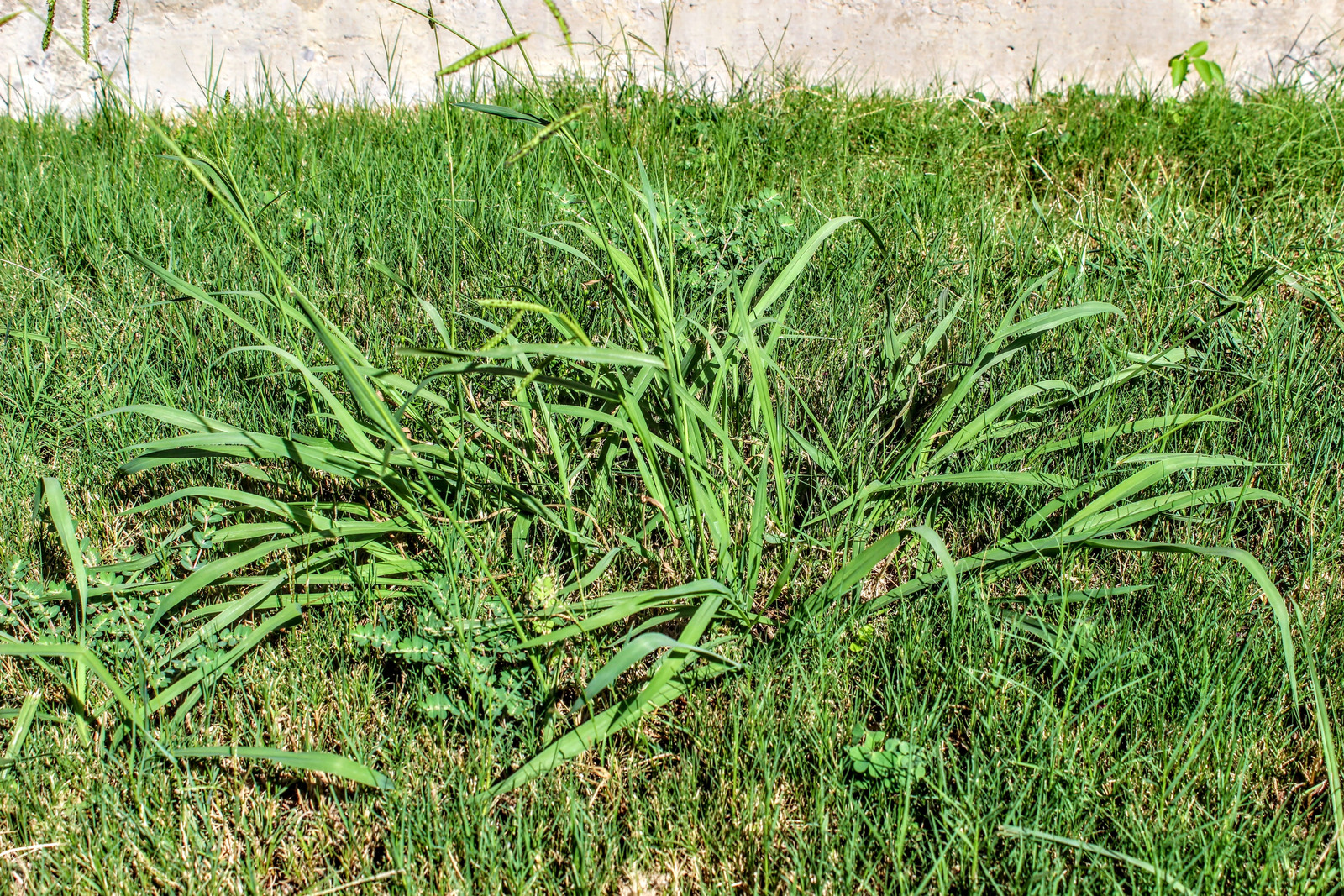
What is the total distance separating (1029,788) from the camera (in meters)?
1.29

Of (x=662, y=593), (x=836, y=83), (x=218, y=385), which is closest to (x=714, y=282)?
(x=662, y=593)

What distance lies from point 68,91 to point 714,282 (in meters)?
3.38

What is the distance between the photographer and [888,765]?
1.33 meters

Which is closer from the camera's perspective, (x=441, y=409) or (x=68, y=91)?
(x=441, y=409)

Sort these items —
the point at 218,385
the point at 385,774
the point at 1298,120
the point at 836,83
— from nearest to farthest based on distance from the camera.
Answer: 1. the point at 385,774
2. the point at 218,385
3. the point at 1298,120
4. the point at 836,83

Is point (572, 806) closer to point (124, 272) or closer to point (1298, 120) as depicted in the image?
point (124, 272)

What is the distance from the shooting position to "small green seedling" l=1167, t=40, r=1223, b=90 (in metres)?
3.31

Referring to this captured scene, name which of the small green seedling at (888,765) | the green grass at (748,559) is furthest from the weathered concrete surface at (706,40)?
the small green seedling at (888,765)

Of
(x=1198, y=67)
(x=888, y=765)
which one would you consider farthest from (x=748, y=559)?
(x=1198, y=67)

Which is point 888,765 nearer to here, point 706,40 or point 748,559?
point 748,559

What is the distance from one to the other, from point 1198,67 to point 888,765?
3094mm

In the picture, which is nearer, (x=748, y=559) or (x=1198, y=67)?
(x=748, y=559)

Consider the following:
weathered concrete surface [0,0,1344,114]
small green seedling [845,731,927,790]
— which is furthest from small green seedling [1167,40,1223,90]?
small green seedling [845,731,927,790]

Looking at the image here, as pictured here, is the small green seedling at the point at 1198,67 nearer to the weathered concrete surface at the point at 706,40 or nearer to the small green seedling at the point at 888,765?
the weathered concrete surface at the point at 706,40
